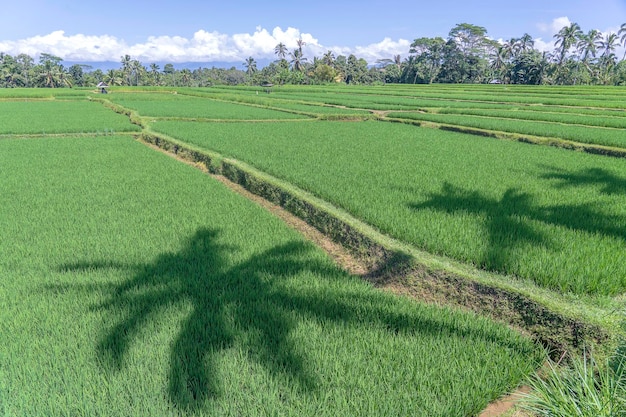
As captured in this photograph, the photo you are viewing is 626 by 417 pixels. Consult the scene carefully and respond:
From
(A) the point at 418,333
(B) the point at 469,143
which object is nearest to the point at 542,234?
(A) the point at 418,333

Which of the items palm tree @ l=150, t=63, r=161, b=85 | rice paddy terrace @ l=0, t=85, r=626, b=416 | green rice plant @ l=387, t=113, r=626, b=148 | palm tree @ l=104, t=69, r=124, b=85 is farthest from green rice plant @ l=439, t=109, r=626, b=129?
palm tree @ l=150, t=63, r=161, b=85

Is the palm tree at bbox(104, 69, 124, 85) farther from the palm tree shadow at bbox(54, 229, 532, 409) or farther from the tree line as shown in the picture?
the palm tree shadow at bbox(54, 229, 532, 409)

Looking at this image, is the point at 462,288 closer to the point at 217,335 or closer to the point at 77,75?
the point at 217,335

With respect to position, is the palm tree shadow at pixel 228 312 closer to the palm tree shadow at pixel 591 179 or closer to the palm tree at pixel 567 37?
the palm tree shadow at pixel 591 179

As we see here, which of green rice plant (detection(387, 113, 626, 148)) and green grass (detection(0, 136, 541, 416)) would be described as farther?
green rice plant (detection(387, 113, 626, 148))

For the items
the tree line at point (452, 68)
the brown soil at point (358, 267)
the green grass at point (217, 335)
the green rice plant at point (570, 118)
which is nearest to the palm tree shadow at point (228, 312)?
the green grass at point (217, 335)
